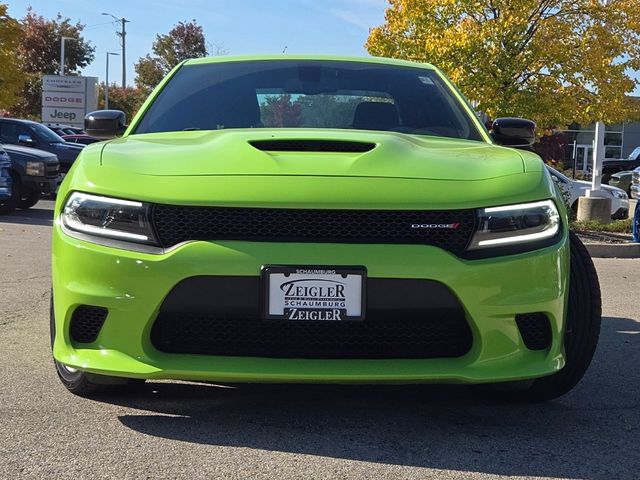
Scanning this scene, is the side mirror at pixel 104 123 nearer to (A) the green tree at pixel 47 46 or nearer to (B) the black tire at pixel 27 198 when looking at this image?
(B) the black tire at pixel 27 198

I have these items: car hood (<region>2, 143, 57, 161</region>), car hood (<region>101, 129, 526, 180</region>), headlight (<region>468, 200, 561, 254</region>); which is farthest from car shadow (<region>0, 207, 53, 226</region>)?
headlight (<region>468, 200, 561, 254</region>)

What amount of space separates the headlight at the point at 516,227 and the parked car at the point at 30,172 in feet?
40.3

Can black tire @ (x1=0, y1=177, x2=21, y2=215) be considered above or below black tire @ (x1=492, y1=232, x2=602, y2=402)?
below

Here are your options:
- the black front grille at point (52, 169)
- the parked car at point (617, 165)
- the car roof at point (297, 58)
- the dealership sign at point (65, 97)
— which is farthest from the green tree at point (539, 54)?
the dealership sign at point (65, 97)

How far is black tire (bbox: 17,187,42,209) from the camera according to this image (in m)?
14.4

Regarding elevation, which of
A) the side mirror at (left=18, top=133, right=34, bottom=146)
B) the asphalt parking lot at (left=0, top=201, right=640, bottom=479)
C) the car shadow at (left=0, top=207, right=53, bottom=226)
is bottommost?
the car shadow at (left=0, top=207, right=53, bottom=226)

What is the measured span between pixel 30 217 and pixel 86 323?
1130 cm

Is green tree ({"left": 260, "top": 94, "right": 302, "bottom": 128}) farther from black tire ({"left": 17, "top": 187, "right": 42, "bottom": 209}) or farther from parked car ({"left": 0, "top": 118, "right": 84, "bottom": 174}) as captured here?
parked car ({"left": 0, "top": 118, "right": 84, "bottom": 174})

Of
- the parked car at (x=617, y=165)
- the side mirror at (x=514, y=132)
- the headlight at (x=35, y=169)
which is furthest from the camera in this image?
the parked car at (x=617, y=165)

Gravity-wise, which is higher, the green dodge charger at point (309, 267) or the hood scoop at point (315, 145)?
the hood scoop at point (315, 145)

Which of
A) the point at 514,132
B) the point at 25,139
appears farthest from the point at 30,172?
the point at 514,132

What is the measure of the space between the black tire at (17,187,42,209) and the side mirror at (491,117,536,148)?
11.7 m

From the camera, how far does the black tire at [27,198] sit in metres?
14.4

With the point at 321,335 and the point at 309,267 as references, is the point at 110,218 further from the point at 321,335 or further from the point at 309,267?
the point at 321,335
